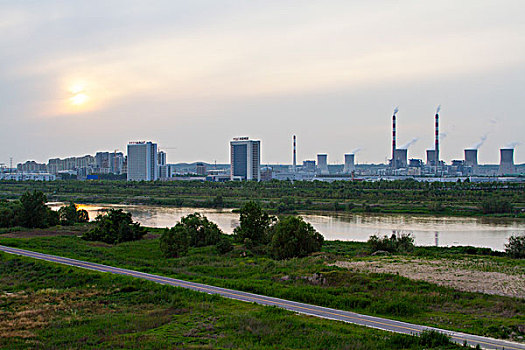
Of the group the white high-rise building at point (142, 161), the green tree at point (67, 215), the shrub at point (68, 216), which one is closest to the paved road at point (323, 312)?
the shrub at point (68, 216)

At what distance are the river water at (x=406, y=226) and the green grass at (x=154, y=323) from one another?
22.0 meters

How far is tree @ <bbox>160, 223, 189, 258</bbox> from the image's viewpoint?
77.2 feet

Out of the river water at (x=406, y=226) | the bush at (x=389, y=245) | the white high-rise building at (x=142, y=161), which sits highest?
the white high-rise building at (x=142, y=161)

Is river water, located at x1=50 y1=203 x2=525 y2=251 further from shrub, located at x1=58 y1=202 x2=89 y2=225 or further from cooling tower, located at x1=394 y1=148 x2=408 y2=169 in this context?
cooling tower, located at x1=394 y1=148 x2=408 y2=169

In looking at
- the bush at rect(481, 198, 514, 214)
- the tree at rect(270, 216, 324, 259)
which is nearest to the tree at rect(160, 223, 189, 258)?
the tree at rect(270, 216, 324, 259)

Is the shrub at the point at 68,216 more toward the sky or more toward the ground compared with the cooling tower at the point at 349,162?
more toward the ground

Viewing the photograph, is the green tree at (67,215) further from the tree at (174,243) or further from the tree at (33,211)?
the tree at (174,243)

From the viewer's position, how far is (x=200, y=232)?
27172 millimetres

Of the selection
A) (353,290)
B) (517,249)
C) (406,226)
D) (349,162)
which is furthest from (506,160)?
(353,290)

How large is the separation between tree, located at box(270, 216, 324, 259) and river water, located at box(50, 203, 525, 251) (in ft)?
39.7

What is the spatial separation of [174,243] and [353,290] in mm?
11804

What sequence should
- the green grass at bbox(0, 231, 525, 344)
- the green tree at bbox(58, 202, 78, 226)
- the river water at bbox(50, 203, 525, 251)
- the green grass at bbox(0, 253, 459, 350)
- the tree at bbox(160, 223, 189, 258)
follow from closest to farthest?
1. the green grass at bbox(0, 253, 459, 350)
2. the green grass at bbox(0, 231, 525, 344)
3. the tree at bbox(160, 223, 189, 258)
4. the river water at bbox(50, 203, 525, 251)
5. the green tree at bbox(58, 202, 78, 226)

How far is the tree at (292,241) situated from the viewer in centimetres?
2208

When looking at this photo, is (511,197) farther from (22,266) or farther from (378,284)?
(22,266)
